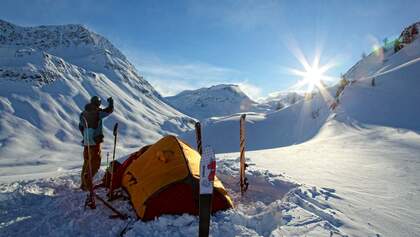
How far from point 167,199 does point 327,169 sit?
229 inches

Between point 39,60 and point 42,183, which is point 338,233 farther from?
point 39,60

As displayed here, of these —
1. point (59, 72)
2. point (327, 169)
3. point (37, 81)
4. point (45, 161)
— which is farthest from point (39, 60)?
point (327, 169)

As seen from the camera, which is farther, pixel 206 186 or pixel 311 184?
pixel 311 184

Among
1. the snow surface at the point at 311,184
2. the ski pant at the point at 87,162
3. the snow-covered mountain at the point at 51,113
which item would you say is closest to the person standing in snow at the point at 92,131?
the ski pant at the point at 87,162

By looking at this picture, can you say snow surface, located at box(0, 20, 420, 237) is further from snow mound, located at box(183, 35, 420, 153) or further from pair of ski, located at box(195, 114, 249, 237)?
pair of ski, located at box(195, 114, 249, 237)

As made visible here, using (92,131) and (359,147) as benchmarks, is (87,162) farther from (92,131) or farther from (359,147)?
(359,147)

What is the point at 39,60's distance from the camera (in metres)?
136

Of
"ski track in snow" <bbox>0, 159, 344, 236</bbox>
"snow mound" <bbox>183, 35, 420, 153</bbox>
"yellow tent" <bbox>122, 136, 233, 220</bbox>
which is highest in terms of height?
"snow mound" <bbox>183, 35, 420, 153</bbox>

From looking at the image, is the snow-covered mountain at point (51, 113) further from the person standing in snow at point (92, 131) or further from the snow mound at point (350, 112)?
the person standing in snow at point (92, 131)

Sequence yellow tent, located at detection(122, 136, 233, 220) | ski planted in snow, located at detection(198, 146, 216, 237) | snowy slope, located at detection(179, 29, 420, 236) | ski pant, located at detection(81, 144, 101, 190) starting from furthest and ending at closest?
ski pant, located at detection(81, 144, 101, 190) < snowy slope, located at detection(179, 29, 420, 236) < yellow tent, located at detection(122, 136, 233, 220) < ski planted in snow, located at detection(198, 146, 216, 237)

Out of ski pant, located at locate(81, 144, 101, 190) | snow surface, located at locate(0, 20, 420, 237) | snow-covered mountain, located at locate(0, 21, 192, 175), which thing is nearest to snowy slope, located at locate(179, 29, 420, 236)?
snow surface, located at locate(0, 20, 420, 237)

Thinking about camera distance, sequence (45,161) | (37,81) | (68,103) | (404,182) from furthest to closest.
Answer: (37,81), (68,103), (45,161), (404,182)

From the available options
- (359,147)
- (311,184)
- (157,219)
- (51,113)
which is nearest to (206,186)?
(157,219)

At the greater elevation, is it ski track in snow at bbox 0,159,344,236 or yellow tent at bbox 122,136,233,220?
yellow tent at bbox 122,136,233,220
